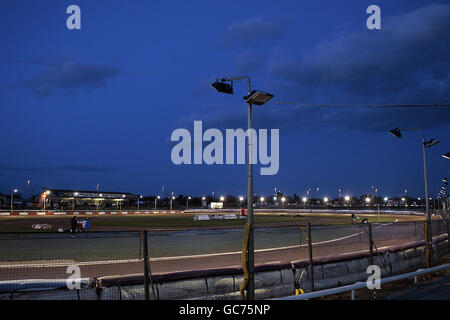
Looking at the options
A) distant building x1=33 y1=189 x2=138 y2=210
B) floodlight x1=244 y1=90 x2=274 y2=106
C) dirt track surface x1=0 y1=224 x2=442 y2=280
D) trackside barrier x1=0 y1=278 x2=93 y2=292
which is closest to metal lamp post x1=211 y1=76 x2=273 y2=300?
floodlight x1=244 y1=90 x2=274 y2=106

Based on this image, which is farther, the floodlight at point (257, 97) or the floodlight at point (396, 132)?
the floodlight at point (396, 132)

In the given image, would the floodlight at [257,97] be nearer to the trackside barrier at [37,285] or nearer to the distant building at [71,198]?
the trackside barrier at [37,285]

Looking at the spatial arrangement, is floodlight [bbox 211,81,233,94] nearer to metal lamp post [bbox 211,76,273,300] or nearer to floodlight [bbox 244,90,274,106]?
metal lamp post [bbox 211,76,273,300]

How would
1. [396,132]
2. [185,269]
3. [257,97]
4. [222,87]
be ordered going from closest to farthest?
[257,97] < [222,87] < [185,269] < [396,132]

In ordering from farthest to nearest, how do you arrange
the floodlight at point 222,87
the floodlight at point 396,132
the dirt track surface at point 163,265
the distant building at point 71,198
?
the distant building at point 71,198 < the floodlight at point 396,132 < the dirt track surface at point 163,265 < the floodlight at point 222,87

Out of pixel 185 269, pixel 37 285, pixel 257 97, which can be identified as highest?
pixel 257 97

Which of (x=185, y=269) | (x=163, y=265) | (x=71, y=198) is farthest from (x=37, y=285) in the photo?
(x=71, y=198)

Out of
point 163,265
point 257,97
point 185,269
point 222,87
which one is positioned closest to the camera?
point 257,97

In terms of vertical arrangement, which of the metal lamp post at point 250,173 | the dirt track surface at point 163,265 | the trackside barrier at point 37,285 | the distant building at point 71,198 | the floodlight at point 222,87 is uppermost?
the floodlight at point 222,87

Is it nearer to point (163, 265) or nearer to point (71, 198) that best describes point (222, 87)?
point (163, 265)

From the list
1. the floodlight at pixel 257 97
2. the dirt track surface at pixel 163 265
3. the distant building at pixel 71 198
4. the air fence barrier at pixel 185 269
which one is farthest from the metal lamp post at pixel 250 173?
→ the distant building at pixel 71 198

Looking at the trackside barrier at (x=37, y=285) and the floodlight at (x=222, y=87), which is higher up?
the floodlight at (x=222, y=87)
